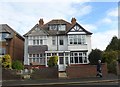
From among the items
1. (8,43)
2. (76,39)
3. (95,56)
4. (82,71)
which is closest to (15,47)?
(8,43)

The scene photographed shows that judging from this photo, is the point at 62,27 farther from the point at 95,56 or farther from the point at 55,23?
the point at 95,56

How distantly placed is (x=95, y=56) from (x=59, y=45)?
27.0 feet

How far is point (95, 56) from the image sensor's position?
40.1m

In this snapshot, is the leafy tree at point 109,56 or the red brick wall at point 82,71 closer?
the red brick wall at point 82,71

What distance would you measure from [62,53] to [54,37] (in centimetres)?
373

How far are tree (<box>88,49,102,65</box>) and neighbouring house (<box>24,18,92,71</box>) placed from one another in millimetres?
2835

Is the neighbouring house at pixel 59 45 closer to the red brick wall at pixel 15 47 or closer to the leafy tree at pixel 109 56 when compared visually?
the red brick wall at pixel 15 47

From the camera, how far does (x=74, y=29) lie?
147 feet

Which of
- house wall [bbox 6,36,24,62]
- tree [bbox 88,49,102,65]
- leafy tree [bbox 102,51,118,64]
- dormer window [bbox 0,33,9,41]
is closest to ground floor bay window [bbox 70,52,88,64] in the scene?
tree [bbox 88,49,102,65]

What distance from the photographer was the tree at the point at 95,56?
3986 centimetres

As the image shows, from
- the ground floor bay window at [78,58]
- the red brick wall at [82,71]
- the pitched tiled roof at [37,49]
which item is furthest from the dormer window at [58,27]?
Result: the red brick wall at [82,71]

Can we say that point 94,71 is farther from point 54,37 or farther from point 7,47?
point 7,47

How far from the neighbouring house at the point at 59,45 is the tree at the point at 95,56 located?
2835mm

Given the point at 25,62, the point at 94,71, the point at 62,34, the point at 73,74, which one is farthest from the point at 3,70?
the point at 62,34
